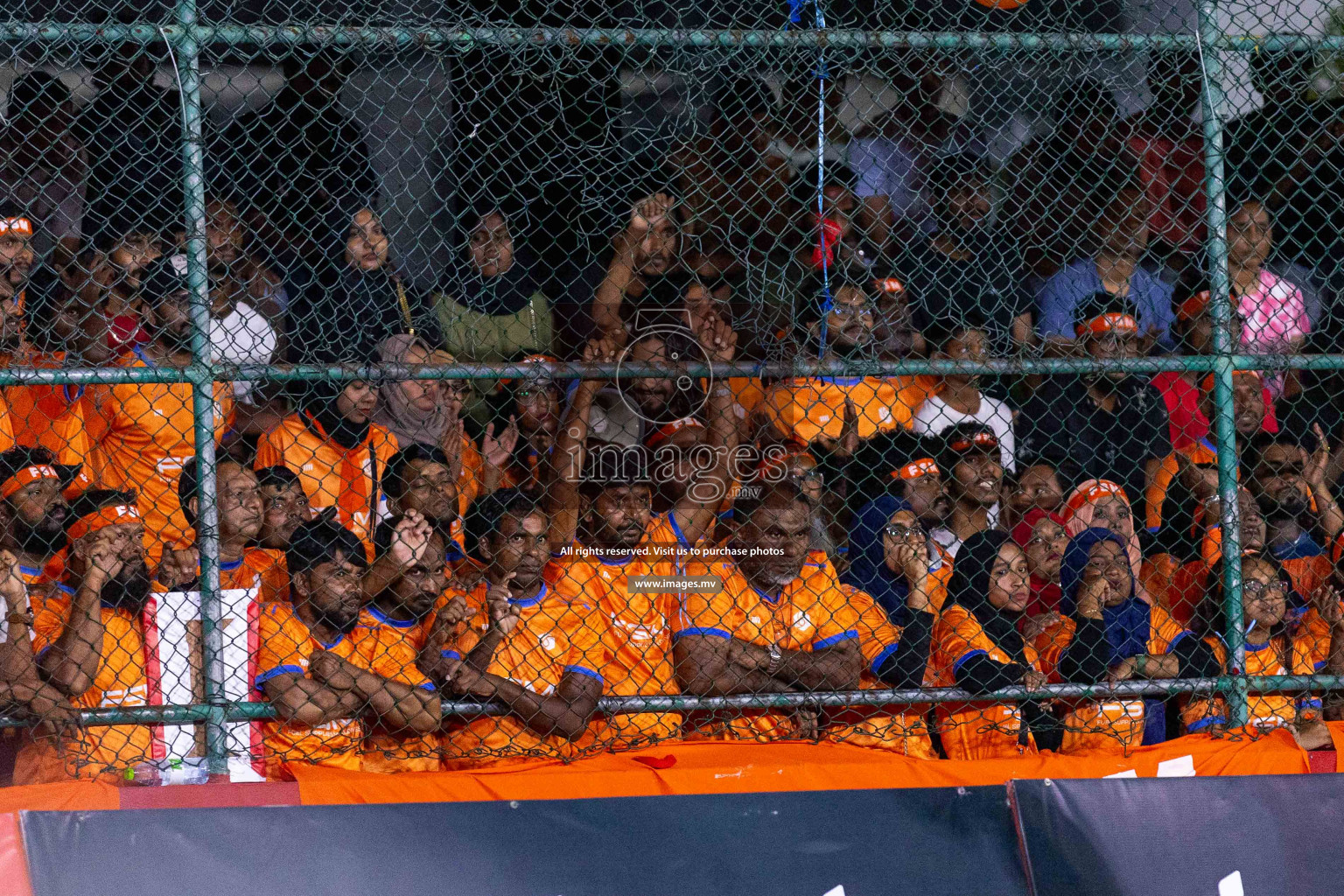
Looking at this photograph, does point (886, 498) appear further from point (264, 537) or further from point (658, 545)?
point (264, 537)

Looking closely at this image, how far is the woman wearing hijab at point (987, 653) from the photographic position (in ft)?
13.3

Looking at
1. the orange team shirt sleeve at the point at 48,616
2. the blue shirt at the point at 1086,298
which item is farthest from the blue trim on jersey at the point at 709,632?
the orange team shirt sleeve at the point at 48,616

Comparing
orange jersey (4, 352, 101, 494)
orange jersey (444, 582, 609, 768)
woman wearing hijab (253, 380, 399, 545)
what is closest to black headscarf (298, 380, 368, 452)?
woman wearing hijab (253, 380, 399, 545)

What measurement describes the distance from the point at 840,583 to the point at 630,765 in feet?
2.87

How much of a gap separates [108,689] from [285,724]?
511 mm

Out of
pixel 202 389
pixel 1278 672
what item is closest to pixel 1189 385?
pixel 1278 672

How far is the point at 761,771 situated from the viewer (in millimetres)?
3982

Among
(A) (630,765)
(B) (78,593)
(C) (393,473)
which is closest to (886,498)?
(A) (630,765)

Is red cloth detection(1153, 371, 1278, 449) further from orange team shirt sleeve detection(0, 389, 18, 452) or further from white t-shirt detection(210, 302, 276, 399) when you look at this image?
orange team shirt sleeve detection(0, 389, 18, 452)

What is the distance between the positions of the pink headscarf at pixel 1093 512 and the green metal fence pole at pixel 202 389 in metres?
2.68

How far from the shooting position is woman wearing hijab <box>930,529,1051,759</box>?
13.3ft

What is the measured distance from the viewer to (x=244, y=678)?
3.88m

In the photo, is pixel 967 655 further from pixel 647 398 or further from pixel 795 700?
pixel 647 398

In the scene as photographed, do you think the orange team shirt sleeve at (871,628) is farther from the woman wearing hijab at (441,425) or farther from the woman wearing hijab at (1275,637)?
the woman wearing hijab at (441,425)
